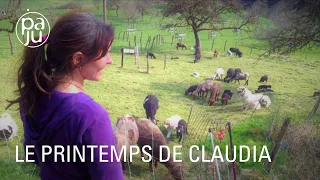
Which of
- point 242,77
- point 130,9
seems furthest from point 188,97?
point 130,9

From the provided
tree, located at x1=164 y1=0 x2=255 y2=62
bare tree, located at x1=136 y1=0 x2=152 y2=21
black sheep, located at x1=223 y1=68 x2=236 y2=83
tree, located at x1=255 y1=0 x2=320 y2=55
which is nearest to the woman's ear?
tree, located at x1=255 y1=0 x2=320 y2=55

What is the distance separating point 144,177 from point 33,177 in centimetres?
128

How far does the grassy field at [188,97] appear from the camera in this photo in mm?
4304

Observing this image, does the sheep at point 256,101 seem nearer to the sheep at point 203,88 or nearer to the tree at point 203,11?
the sheep at point 203,88

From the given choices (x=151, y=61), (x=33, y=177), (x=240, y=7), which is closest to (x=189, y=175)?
(x=33, y=177)

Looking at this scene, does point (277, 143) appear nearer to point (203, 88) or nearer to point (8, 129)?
point (8, 129)

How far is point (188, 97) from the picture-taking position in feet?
22.7

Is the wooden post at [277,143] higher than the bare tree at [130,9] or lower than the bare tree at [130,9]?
lower

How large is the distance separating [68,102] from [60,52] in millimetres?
160

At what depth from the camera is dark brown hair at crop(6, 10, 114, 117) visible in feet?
2.79

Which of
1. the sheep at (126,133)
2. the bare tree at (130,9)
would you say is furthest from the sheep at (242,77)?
the bare tree at (130,9)

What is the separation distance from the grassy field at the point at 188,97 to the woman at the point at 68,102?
212cm

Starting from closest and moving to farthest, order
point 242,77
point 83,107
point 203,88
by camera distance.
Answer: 1. point 83,107
2. point 203,88
3. point 242,77

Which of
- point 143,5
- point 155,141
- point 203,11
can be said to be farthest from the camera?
point 143,5
